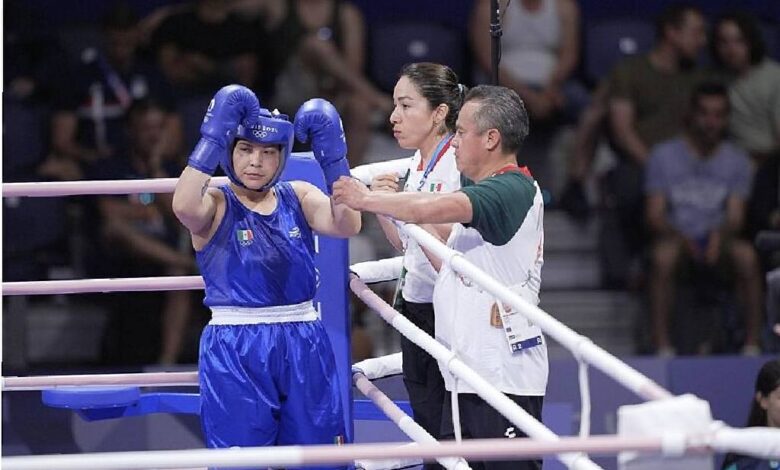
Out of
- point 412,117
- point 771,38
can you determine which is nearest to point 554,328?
point 412,117

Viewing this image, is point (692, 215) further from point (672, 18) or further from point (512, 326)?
point (512, 326)

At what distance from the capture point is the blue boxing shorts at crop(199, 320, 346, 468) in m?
2.97

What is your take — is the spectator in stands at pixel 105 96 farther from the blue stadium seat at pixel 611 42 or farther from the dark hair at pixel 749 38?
the dark hair at pixel 749 38

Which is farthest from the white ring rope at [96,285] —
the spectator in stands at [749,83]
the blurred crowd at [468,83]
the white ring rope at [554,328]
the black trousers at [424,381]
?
the spectator in stands at [749,83]

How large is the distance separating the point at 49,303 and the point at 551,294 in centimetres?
219

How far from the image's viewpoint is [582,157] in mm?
6508

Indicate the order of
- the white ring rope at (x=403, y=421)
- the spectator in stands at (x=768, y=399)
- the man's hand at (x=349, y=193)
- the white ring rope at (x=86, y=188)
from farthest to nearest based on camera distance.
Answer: the spectator in stands at (x=768, y=399) < the white ring rope at (x=86, y=188) < the man's hand at (x=349, y=193) < the white ring rope at (x=403, y=421)

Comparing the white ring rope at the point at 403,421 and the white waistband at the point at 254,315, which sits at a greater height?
the white waistband at the point at 254,315

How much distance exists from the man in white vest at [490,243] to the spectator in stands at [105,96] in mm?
3154

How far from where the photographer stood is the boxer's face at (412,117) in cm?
344

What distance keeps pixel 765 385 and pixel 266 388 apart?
5.25 ft

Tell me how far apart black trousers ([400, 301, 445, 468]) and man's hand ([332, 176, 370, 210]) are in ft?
1.81

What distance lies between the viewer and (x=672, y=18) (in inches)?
256

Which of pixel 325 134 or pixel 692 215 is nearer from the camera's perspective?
pixel 325 134
